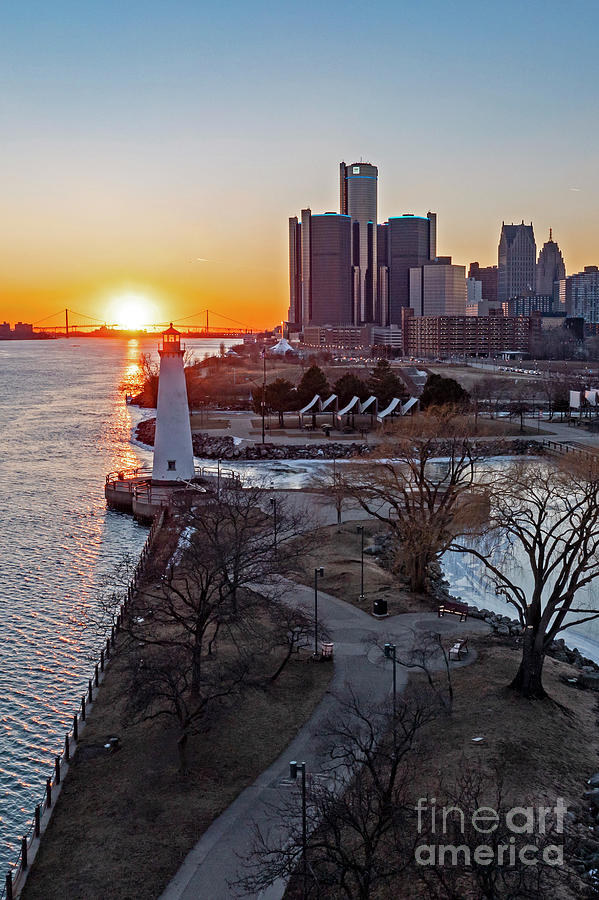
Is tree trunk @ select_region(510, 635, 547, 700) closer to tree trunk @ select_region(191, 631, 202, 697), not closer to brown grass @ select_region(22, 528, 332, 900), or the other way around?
brown grass @ select_region(22, 528, 332, 900)

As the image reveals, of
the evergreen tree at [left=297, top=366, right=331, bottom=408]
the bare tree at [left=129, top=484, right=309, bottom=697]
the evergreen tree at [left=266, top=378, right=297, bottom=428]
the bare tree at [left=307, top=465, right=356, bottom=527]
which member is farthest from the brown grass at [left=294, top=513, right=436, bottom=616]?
the evergreen tree at [left=297, top=366, right=331, bottom=408]

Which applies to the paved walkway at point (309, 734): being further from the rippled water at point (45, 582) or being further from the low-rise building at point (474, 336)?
the low-rise building at point (474, 336)

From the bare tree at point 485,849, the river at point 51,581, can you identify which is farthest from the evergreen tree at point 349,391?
the bare tree at point 485,849

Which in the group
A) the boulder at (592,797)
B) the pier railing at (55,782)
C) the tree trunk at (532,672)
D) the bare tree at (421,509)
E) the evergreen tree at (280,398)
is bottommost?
the pier railing at (55,782)

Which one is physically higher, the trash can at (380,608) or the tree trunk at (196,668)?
the tree trunk at (196,668)

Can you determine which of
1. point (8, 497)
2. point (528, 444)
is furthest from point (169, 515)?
point (528, 444)

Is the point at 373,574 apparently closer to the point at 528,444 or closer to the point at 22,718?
the point at 22,718
